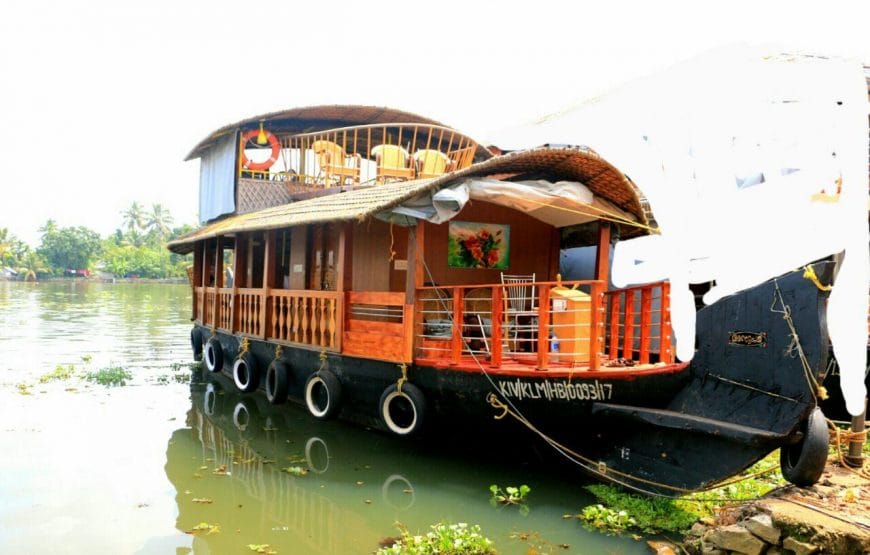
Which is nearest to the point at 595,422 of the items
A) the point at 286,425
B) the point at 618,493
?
the point at 618,493

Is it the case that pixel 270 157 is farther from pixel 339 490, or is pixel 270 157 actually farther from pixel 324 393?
pixel 339 490

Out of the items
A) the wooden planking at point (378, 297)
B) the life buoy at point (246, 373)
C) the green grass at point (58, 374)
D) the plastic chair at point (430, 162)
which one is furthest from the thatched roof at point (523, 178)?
the green grass at point (58, 374)

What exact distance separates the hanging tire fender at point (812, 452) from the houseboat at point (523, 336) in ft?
0.04

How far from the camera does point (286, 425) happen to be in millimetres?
7496

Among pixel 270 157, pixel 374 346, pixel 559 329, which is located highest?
pixel 270 157

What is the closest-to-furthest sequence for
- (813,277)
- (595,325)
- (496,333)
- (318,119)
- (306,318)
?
(813,277), (595,325), (496,333), (306,318), (318,119)

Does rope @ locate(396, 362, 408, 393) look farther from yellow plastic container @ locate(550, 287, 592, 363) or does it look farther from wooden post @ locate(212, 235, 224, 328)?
wooden post @ locate(212, 235, 224, 328)

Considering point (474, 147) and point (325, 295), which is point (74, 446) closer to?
point (325, 295)

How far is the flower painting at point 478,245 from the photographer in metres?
7.43

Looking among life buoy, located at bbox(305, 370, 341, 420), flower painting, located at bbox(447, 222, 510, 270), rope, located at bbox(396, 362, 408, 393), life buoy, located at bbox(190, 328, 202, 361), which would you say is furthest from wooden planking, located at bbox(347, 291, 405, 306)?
life buoy, located at bbox(190, 328, 202, 361)

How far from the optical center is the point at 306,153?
1184cm

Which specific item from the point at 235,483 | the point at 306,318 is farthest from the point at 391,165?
the point at 235,483

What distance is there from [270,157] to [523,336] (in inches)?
276

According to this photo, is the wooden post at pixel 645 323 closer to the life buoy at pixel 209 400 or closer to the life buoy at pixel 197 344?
the life buoy at pixel 209 400
